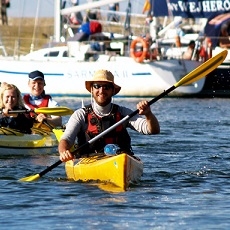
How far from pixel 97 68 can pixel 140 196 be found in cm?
1869

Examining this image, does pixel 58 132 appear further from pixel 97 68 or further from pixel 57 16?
pixel 57 16

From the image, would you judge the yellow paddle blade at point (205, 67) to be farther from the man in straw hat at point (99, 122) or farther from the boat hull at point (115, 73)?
the boat hull at point (115, 73)

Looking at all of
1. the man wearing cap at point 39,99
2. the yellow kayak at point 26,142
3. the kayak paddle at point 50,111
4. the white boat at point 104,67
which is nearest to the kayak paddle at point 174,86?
the kayak paddle at point 50,111

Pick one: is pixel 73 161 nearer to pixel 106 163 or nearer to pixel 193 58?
pixel 106 163

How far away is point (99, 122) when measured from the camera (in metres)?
12.5

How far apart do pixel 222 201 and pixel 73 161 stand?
1.97m

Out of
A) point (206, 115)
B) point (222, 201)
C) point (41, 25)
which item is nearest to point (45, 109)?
point (222, 201)

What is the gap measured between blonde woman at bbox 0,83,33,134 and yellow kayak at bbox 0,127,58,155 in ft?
0.40

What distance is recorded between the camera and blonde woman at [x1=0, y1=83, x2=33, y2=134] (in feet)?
50.0

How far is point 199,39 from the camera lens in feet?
107

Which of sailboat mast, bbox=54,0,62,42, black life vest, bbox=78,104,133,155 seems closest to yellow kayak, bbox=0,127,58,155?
black life vest, bbox=78,104,133,155

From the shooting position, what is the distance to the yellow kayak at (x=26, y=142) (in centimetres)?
1576

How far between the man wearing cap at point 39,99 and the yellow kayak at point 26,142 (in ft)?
0.60

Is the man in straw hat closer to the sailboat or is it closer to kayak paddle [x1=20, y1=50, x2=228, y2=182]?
kayak paddle [x1=20, y1=50, x2=228, y2=182]
